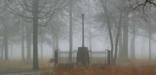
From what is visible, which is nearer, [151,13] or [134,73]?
[134,73]

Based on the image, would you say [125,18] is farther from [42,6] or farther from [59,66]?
[59,66]

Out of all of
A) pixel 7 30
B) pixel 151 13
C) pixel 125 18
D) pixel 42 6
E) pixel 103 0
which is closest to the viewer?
pixel 42 6

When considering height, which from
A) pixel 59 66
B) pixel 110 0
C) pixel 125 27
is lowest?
pixel 59 66

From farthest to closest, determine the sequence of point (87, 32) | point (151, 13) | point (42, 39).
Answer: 1. point (87, 32)
2. point (42, 39)
3. point (151, 13)

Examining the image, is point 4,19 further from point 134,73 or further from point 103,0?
point 134,73

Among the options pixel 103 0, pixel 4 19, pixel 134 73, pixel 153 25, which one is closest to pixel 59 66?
pixel 134 73

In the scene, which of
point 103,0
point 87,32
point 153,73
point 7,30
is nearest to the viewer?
point 153,73

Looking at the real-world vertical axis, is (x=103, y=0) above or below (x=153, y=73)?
above

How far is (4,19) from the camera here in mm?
43219

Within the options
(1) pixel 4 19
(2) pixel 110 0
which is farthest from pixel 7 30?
(2) pixel 110 0

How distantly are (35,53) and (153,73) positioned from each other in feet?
47.9

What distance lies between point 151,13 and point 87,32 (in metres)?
19.2

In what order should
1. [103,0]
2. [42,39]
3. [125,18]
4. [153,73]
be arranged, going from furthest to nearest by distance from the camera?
[42,39]
[125,18]
[103,0]
[153,73]

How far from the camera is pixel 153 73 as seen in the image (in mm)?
15539
